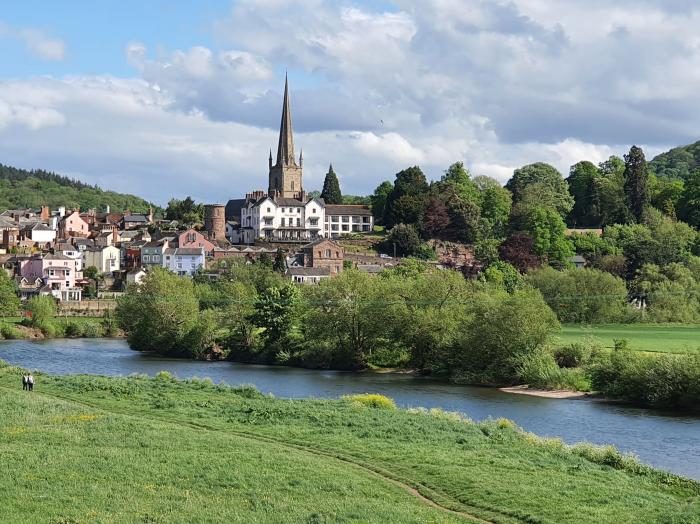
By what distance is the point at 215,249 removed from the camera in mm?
114125

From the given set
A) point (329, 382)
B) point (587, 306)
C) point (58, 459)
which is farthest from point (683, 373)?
point (587, 306)

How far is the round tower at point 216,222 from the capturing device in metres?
123

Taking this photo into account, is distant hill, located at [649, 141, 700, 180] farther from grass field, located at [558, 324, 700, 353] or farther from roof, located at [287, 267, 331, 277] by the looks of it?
grass field, located at [558, 324, 700, 353]

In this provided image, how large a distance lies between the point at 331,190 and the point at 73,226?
37.8 m

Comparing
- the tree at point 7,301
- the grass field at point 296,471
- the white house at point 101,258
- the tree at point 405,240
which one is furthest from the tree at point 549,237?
the grass field at point 296,471

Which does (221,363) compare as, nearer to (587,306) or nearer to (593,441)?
(587,306)

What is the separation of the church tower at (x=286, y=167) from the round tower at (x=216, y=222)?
1399cm

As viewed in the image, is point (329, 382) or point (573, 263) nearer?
point (329, 382)

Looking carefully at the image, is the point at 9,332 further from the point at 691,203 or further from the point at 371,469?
the point at 691,203

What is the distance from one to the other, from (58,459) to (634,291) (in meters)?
74.8

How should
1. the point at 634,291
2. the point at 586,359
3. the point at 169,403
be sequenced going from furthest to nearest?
the point at 634,291 → the point at 586,359 → the point at 169,403

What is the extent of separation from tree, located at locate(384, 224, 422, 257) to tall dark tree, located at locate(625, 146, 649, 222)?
2609 cm

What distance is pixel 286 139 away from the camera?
142 meters

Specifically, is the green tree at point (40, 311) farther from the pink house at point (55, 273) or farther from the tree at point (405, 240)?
the tree at point (405, 240)
